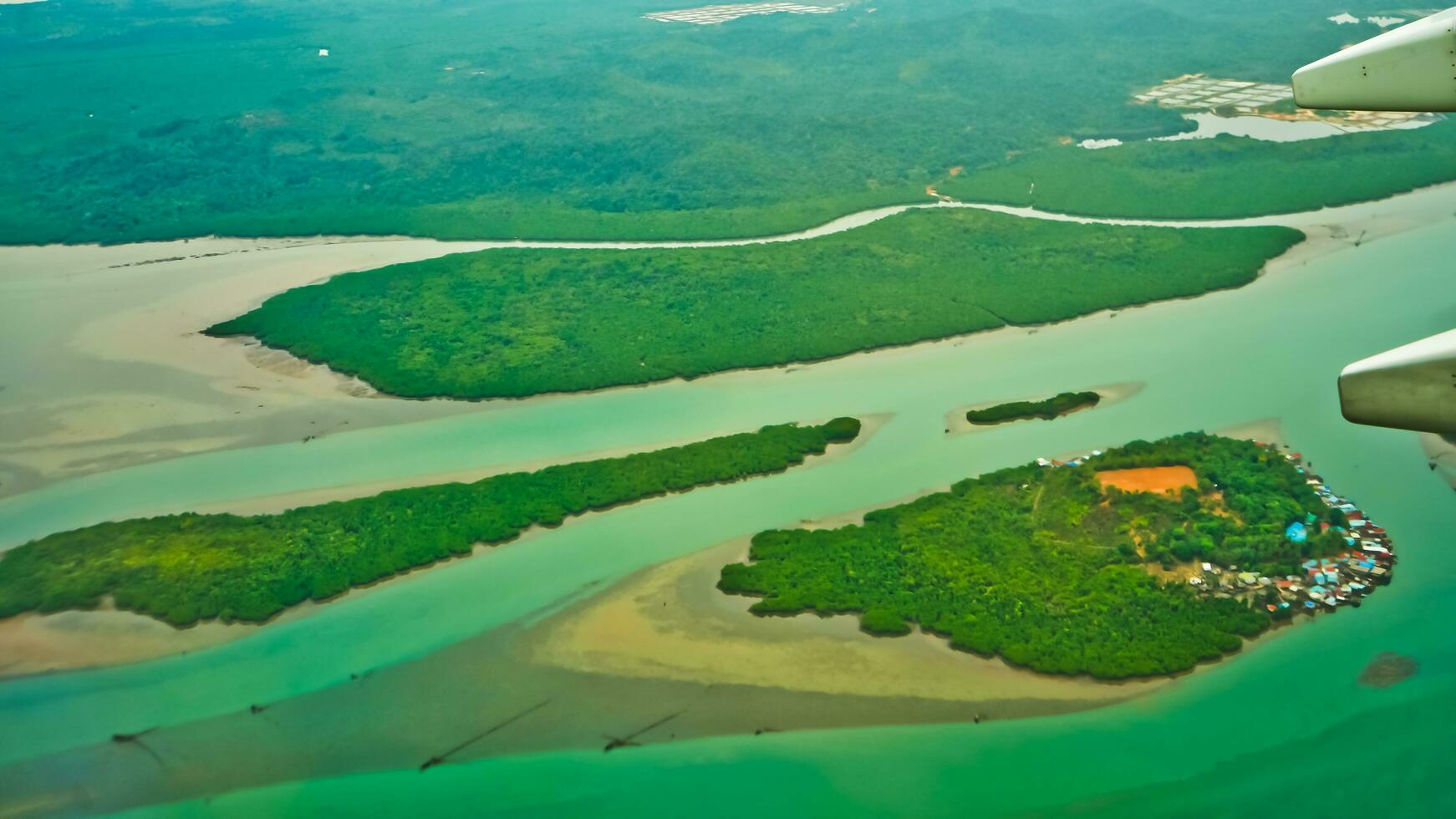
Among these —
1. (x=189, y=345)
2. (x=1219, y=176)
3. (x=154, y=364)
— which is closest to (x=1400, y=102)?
(x=154, y=364)

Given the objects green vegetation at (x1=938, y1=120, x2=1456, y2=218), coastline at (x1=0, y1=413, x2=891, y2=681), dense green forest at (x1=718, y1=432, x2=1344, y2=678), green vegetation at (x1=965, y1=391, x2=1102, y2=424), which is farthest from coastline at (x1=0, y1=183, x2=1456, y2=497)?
dense green forest at (x1=718, y1=432, x2=1344, y2=678)

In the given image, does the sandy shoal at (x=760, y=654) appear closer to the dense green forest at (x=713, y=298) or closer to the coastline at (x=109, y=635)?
the coastline at (x=109, y=635)

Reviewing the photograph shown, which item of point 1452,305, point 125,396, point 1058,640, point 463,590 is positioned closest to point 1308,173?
point 1452,305

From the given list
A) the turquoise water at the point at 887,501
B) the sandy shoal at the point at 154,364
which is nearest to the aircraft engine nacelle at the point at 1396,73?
the turquoise water at the point at 887,501

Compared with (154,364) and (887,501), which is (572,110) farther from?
(887,501)

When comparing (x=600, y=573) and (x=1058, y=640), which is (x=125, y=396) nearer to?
(x=600, y=573)
